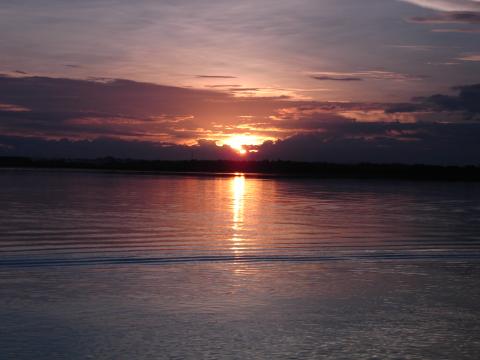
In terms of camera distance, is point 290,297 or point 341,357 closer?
point 341,357

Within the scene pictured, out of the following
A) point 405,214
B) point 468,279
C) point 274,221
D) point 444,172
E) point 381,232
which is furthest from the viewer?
point 444,172

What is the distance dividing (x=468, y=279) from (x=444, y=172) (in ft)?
282

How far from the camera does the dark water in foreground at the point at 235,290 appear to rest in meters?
7.81

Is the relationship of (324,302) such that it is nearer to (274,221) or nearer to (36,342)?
(36,342)

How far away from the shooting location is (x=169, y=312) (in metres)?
9.16

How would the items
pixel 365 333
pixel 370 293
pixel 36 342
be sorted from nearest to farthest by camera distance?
pixel 36 342
pixel 365 333
pixel 370 293

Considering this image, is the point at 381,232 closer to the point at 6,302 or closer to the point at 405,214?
the point at 405,214

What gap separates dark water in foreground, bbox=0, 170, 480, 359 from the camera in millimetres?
7809

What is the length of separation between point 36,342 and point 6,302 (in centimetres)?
193

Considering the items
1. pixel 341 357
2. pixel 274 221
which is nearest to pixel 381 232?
pixel 274 221

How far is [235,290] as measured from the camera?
10.5 meters

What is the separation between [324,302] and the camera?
9992mm

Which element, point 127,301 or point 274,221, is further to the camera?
point 274,221

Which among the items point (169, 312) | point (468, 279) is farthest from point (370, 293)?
point (169, 312)
